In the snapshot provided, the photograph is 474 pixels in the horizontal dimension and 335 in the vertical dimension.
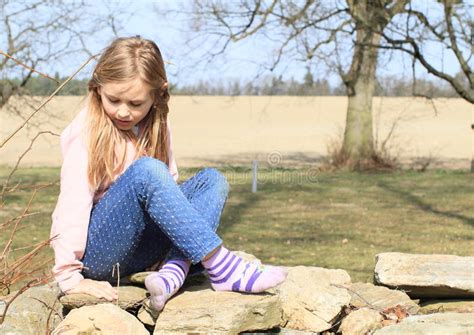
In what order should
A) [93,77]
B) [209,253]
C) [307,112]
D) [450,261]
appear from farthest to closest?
[307,112] < [450,261] < [93,77] < [209,253]

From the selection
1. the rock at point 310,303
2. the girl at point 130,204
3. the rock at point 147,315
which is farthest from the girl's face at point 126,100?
the rock at point 310,303

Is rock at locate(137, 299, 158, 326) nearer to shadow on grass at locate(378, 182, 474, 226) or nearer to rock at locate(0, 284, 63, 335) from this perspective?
rock at locate(0, 284, 63, 335)

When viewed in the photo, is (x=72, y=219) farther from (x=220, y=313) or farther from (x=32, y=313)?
(x=220, y=313)

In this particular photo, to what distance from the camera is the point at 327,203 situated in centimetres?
912

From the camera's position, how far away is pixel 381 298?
3.19 metres

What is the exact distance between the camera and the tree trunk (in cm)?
1362

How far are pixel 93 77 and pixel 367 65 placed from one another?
1136 cm

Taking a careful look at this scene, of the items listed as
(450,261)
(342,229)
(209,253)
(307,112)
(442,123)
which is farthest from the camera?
(307,112)

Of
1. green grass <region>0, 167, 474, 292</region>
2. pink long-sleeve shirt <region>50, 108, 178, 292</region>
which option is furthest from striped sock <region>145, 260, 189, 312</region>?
green grass <region>0, 167, 474, 292</region>

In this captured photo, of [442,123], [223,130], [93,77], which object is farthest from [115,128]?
[442,123]

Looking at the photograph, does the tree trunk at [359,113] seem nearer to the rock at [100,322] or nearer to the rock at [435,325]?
the rock at [435,325]

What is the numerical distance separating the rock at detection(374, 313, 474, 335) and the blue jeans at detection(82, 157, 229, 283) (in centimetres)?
71

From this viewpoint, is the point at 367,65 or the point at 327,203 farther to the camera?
the point at 367,65

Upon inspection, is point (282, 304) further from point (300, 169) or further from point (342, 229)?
point (300, 169)
